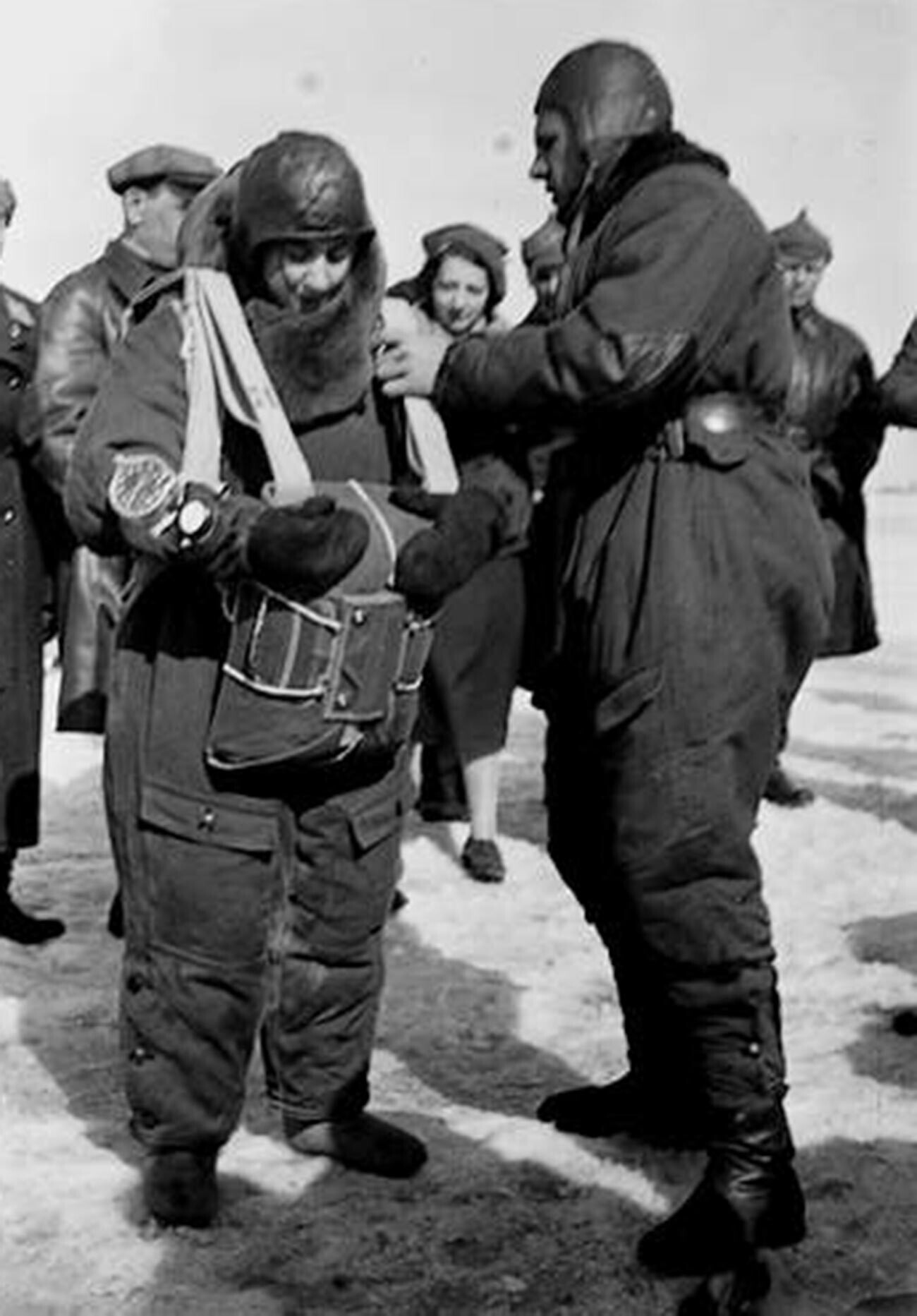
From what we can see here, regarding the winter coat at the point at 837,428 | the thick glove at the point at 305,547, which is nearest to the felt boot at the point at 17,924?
the thick glove at the point at 305,547

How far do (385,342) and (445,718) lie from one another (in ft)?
10.8

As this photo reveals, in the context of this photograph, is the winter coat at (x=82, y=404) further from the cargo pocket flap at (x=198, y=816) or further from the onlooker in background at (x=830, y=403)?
the onlooker in background at (x=830, y=403)

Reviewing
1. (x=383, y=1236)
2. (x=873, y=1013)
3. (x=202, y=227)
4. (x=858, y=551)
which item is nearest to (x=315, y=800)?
(x=383, y=1236)

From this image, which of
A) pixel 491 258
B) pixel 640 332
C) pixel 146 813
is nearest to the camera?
pixel 640 332

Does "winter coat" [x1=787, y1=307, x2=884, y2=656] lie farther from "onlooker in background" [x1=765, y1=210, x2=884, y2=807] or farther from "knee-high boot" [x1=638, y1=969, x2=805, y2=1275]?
"knee-high boot" [x1=638, y1=969, x2=805, y2=1275]

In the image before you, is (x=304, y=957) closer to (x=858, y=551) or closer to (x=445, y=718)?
(x=445, y=718)

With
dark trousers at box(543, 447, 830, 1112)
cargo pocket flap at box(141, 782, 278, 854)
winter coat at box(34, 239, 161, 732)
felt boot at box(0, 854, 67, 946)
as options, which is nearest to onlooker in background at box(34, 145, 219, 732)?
winter coat at box(34, 239, 161, 732)

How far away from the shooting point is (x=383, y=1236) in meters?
3.58

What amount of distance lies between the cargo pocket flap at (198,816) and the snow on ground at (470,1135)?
0.73 meters

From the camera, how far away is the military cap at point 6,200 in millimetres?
5770

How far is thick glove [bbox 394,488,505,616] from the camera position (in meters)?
3.47

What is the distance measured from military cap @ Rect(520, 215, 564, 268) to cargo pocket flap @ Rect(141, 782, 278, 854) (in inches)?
130

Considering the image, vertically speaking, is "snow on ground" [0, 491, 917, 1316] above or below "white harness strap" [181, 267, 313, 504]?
below

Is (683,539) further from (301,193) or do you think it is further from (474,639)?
(474,639)
